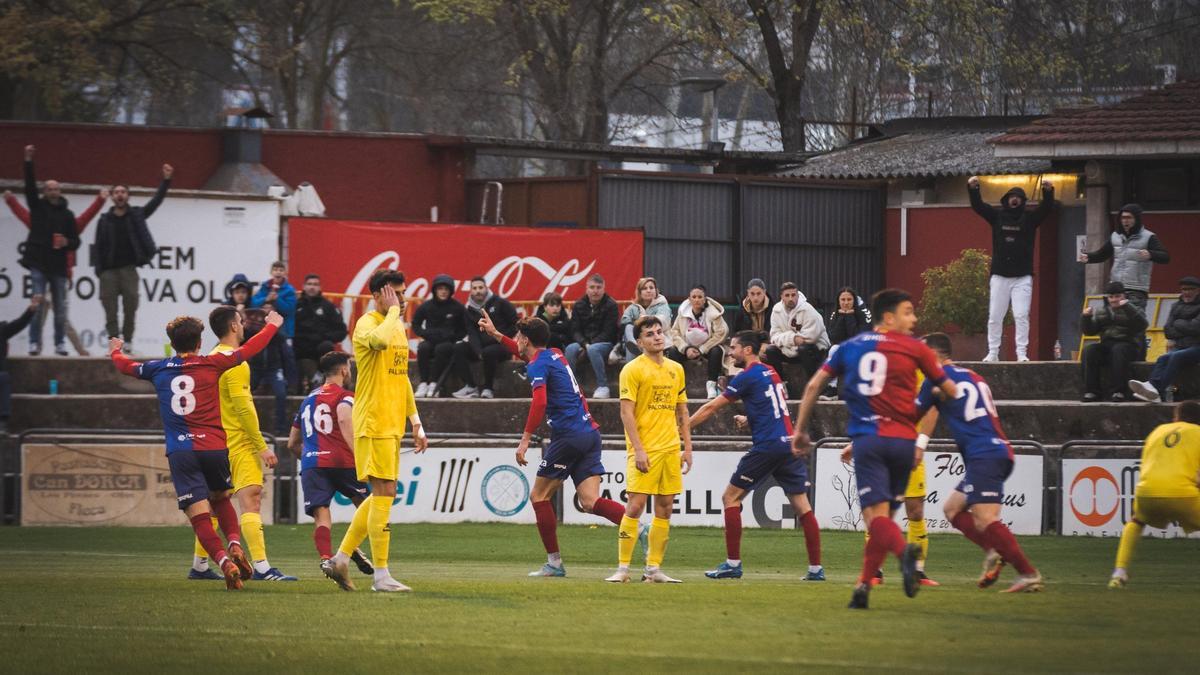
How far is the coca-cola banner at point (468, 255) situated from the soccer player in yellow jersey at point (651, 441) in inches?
489

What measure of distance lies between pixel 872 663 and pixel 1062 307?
81.4 feet

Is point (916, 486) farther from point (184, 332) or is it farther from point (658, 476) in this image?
point (184, 332)

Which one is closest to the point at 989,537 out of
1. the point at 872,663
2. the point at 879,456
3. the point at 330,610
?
the point at 879,456

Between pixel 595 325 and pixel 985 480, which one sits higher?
pixel 595 325

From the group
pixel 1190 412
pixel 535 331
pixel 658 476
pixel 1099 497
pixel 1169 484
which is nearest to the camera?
pixel 1169 484

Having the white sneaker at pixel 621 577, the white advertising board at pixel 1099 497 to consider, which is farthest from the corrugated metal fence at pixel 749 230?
the white sneaker at pixel 621 577

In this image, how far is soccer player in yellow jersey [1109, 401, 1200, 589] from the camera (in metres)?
12.6

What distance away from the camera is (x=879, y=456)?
1069 cm

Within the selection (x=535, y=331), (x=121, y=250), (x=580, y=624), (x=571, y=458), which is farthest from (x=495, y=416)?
(x=580, y=624)

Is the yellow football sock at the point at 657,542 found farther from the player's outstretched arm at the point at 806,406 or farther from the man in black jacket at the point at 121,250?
the man in black jacket at the point at 121,250

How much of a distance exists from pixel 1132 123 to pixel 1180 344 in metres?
6.46

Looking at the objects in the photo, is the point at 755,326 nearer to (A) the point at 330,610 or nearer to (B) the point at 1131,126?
(B) the point at 1131,126

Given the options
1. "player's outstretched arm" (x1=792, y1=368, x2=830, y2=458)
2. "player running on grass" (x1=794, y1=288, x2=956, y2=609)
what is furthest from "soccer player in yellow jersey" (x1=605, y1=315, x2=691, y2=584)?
"player running on grass" (x1=794, y1=288, x2=956, y2=609)

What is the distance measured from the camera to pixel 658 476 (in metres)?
13.5
